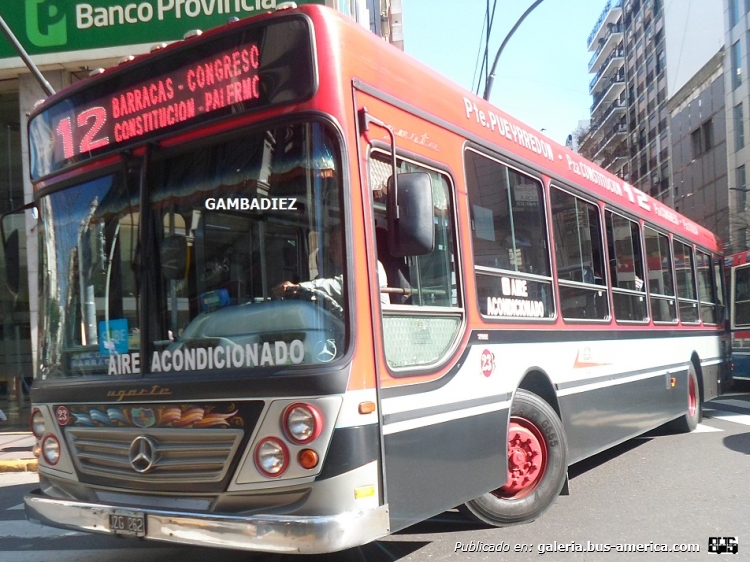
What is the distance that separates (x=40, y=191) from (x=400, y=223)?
2511 mm

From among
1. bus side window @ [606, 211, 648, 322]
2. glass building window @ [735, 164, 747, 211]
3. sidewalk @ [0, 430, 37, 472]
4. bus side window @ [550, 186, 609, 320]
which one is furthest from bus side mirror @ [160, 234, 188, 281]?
glass building window @ [735, 164, 747, 211]

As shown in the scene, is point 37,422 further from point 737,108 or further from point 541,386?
point 737,108

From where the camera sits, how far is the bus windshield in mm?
3818

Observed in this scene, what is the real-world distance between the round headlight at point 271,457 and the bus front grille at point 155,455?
14 centimetres

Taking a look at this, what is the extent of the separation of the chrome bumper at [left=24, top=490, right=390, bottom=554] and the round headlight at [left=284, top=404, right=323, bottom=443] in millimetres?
367

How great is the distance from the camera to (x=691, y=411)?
1020cm

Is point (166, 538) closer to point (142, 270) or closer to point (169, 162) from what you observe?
point (142, 270)

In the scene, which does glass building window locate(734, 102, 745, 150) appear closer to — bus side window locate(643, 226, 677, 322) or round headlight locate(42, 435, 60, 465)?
bus side window locate(643, 226, 677, 322)

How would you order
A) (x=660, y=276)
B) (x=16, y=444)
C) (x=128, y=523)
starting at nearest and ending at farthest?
(x=128, y=523) → (x=660, y=276) → (x=16, y=444)

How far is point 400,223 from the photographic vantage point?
3.88 meters

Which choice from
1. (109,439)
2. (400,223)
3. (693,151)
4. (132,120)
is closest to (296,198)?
(400,223)

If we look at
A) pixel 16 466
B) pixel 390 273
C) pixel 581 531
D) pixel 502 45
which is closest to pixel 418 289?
pixel 390 273

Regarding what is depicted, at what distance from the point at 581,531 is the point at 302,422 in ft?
8.76

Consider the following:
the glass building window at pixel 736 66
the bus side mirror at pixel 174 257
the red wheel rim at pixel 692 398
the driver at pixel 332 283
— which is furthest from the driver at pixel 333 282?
the glass building window at pixel 736 66
